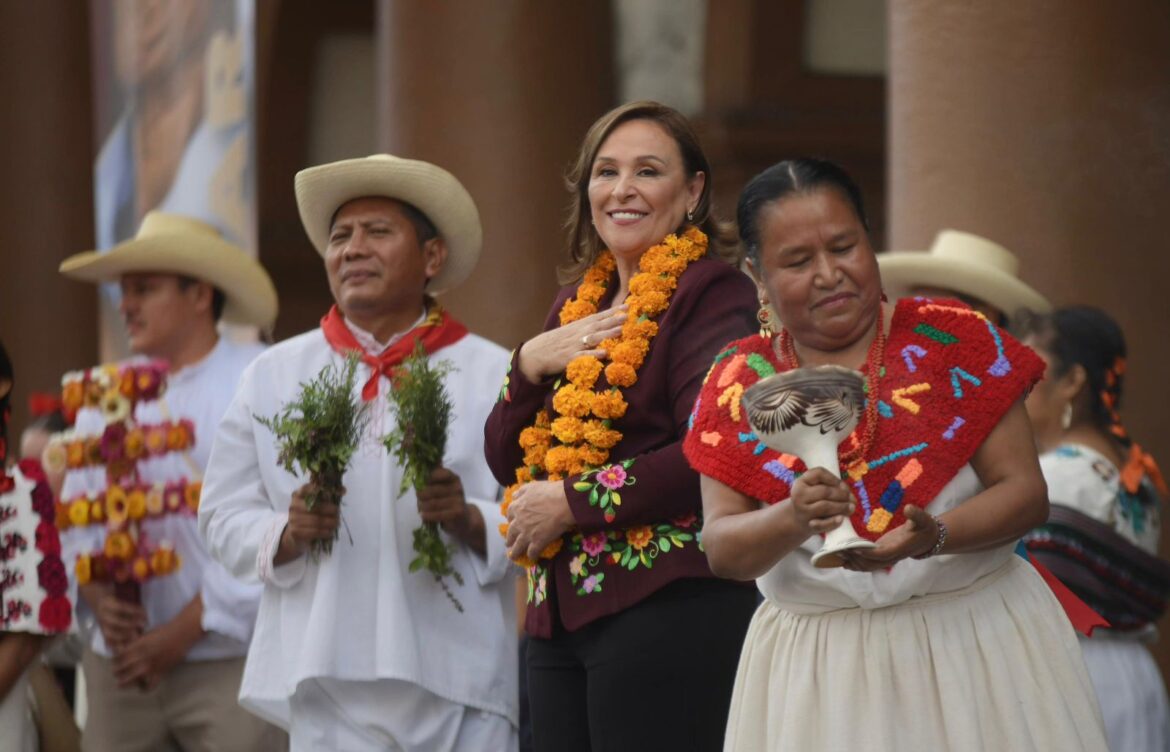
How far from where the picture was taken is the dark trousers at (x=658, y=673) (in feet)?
14.6

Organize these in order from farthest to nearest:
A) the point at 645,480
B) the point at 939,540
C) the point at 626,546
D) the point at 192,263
Result: the point at 192,263 → the point at 626,546 → the point at 645,480 → the point at 939,540

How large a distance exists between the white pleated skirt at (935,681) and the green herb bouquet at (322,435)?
5.35 ft

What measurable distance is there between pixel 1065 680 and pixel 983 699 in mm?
183

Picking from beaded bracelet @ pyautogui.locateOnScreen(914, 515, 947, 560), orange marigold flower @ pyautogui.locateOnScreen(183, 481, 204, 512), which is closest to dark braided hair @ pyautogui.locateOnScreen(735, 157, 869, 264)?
beaded bracelet @ pyautogui.locateOnScreen(914, 515, 947, 560)

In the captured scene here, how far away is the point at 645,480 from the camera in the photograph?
4430 millimetres

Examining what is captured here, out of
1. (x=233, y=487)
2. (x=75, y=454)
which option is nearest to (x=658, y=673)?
(x=233, y=487)

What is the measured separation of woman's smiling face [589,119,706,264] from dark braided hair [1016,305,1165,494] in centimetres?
170

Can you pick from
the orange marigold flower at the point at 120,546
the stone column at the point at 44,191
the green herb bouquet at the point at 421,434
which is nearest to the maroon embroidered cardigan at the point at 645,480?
the green herb bouquet at the point at 421,434

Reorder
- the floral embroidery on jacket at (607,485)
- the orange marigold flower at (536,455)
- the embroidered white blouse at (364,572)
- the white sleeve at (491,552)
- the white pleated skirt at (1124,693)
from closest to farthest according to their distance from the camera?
the floral embroidery on jacket at (607,485) < the orange marigold flower at (536,455) < the embroidered white blouse at (364,572) < the white sleeve at (491,552) < the white pleated skirt at (1124,693)

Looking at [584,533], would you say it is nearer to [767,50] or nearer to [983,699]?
[983,699]

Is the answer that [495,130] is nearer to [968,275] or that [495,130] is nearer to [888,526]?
[968,275]

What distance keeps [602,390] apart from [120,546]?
259 cm

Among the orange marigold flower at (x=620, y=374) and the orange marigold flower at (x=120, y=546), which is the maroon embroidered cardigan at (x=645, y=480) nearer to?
the orange marigold flower at (x=620, y=374)

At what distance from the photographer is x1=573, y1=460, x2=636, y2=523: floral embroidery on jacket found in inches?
175
